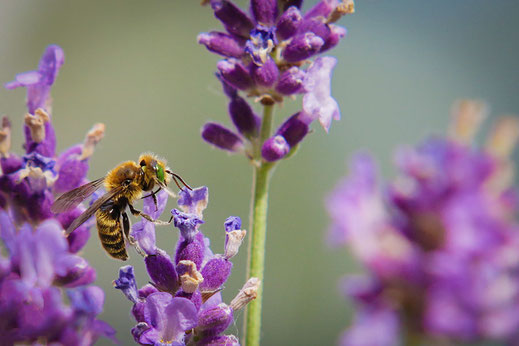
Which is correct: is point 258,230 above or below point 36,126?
below

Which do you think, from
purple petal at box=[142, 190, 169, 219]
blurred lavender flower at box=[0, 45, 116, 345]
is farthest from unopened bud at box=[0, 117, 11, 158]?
purple petal at box=[142, 190, 169, 219]

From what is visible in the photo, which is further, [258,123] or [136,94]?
[136,94]

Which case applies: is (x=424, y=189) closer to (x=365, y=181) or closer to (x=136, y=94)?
(x=365, y=181)

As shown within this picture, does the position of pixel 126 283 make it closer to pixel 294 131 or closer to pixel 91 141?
pixel 91 141

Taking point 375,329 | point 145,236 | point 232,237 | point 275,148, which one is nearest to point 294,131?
point 275,148

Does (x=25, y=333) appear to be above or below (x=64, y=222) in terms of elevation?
below

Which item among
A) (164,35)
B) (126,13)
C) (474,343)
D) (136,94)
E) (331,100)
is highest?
(126,13)

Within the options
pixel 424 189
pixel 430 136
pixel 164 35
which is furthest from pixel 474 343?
pixel 164 35
